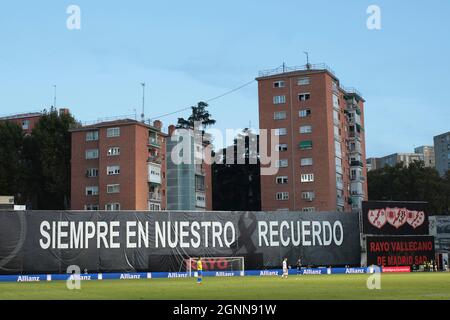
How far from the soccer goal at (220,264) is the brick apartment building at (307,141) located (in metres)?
45.2

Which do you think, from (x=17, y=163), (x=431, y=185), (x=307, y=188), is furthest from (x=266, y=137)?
(x=17, y=163)

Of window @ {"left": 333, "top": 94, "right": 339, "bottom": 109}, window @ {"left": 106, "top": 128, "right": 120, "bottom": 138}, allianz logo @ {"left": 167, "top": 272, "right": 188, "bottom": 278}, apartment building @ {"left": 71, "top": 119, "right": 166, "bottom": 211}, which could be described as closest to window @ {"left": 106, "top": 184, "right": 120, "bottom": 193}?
apartment building @ {"left": 71, "top": 119, "right": 166, "bottom": 211}

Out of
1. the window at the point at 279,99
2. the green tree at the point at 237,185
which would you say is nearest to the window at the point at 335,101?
the window at the point at 279,99

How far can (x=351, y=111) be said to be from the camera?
12075 centimetres

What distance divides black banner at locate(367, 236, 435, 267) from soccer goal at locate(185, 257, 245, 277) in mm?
13096

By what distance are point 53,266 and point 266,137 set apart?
61827mm

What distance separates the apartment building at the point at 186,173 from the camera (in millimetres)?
113625

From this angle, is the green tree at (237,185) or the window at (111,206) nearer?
the window at (111,206)

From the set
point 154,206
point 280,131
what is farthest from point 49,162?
point 280,131

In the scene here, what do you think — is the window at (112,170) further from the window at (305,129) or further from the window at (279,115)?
the window at (305,129)

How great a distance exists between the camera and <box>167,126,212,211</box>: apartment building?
373ft

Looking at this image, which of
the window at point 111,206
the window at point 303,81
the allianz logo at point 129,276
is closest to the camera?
the allianz logo at point 129,276

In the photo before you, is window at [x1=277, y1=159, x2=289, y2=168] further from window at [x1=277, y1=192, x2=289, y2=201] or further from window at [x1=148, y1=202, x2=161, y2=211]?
window at [x1=148, y1=202, x2=161, y2=211]
